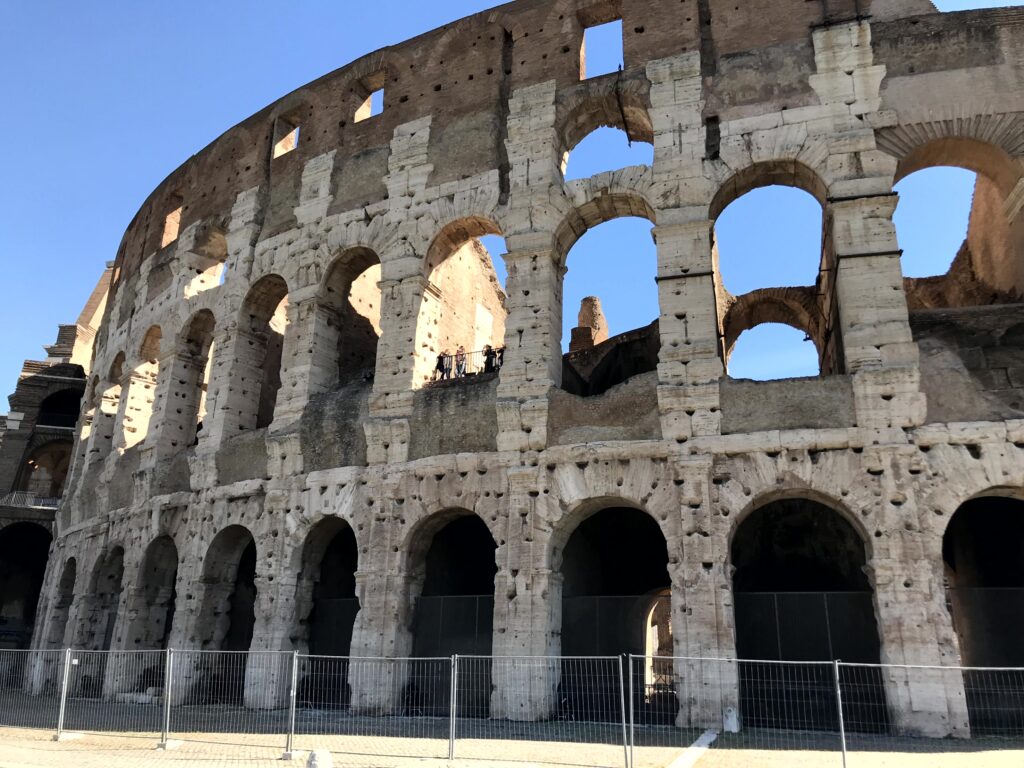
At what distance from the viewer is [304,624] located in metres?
12.6

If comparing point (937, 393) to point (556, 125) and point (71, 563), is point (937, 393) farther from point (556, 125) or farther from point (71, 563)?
point (71, 563)

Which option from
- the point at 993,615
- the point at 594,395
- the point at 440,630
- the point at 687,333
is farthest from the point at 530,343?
the point at 993,615

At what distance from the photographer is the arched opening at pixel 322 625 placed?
1199 centimetres

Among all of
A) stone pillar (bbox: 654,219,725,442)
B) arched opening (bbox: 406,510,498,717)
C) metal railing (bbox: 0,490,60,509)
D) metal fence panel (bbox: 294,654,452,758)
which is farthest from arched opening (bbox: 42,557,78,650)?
stone pillar (bbox: 654,219,725,442)

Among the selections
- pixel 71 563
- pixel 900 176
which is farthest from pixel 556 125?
pixel 71 563

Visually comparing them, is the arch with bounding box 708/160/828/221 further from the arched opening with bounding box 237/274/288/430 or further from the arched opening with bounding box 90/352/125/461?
the arched opening with bounding box 90/352/125/461

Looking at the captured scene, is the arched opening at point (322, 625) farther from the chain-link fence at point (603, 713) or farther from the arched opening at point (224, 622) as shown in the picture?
the arched opening at point (224, 622)

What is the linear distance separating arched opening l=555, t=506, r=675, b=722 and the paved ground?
1653 millimetres

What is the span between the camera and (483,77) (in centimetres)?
1388

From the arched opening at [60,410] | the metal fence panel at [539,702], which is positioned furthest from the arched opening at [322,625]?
the arched opening at [60,410]

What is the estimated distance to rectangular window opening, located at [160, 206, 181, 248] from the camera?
1927cm

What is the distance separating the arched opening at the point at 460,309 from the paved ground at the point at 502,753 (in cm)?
565

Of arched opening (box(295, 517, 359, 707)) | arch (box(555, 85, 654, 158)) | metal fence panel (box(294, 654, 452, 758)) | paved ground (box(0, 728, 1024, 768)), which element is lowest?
paved ground (box(0, 728, 1024, 768))

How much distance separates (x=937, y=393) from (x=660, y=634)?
1420 centimetres
